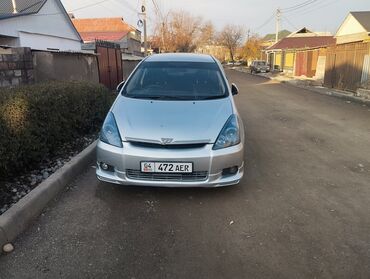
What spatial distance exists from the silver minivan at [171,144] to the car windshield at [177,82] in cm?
23

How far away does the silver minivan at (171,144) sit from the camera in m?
3.76

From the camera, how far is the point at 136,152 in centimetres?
376

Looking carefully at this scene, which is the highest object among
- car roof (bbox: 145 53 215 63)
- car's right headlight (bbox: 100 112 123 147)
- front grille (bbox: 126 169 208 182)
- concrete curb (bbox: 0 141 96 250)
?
car roof (bbox: 145 53 215 63)

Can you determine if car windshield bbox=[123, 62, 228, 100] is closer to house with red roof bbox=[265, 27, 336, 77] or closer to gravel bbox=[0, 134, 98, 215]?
gravel bbox=[0, 134, 98, 215]

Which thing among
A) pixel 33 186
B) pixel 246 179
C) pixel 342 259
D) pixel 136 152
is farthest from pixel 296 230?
pixel 33 186

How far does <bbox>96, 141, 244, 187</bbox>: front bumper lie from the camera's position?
373 cm

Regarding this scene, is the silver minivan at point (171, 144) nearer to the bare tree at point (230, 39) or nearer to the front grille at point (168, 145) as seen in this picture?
the front grille at point (168, 145)

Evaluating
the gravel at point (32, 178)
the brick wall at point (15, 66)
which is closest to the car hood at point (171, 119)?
the gravel at point (32, 178)

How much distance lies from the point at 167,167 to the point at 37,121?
194 cm

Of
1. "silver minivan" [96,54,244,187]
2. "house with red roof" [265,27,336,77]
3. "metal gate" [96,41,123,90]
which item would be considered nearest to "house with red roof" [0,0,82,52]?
"metal gate" [96,41,123,90]

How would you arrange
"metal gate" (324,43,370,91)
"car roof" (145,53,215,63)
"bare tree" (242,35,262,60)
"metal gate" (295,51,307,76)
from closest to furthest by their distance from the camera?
"car roof" (145,53,215,63) → "metal gate" (324,43,370,91) → "metal gate" (295,51,307,76) → "bare tree" (242,35,262,60)

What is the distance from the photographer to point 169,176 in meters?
3.81

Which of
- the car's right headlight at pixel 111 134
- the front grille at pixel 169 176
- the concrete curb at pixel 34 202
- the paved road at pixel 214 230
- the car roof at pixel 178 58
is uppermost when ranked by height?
the car roof at pixel 178 58

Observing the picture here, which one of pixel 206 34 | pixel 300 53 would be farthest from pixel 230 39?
pixel 300 53
